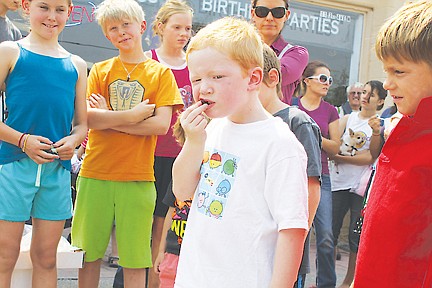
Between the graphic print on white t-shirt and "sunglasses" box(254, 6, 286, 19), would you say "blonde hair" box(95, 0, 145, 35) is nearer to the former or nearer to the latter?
"sunglasses" box(254, 6, 286, 19)

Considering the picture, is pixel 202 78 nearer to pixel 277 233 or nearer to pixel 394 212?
pixel 277 233

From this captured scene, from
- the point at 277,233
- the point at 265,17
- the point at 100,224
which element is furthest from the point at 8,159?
the point at 277,233

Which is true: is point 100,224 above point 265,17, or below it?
below

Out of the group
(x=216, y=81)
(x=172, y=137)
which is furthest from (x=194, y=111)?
(x=172, y=137)

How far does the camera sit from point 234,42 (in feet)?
6.65

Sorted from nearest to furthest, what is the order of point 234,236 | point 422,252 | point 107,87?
point 422,252, point 234,236, point 107,87

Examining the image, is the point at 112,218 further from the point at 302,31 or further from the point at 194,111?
the point at 302,31

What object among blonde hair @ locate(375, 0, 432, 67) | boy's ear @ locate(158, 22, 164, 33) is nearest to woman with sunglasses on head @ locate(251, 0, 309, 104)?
boy's ear @ locate(158, 22, 164, 33)

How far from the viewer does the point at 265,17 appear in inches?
136

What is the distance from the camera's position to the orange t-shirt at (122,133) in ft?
11.8

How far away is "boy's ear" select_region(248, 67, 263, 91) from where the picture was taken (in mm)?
2088

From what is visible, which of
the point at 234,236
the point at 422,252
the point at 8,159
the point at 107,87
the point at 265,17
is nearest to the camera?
the point at 422,252

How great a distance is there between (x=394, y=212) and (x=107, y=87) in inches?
91.2

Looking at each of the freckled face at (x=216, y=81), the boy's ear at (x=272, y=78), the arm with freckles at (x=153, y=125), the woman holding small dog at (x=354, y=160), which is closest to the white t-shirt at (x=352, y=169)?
→ the woman holding small dog at (x=354, y=160)
